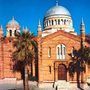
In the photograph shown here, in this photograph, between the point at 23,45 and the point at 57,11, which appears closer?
the point at 23,45

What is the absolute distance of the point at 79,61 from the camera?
57.6 m

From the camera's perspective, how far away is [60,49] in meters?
59.0

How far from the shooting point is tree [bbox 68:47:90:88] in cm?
5656

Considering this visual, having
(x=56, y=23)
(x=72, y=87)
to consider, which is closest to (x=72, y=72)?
(x=72, y=87)

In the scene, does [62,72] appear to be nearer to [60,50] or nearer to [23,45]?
[60,50]

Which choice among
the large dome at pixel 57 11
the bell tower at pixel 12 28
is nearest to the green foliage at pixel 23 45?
the bell tower at pixel 12 28

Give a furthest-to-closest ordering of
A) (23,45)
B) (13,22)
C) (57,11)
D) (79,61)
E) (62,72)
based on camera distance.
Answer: (57,11) < (13,22) < (62,72) < (79,61) < (23,45)

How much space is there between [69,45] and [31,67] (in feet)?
25.7

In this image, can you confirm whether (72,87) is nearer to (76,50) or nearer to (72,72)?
(72,72)

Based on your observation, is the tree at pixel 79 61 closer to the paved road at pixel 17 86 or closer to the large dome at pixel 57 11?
the paved road at pixel 17 86

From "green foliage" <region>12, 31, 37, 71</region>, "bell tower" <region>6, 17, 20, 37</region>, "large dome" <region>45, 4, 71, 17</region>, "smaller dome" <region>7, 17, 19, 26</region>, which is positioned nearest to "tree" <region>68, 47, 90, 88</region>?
"green foliage" <region>12, 31, 37, 71</region>

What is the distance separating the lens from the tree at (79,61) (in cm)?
5656

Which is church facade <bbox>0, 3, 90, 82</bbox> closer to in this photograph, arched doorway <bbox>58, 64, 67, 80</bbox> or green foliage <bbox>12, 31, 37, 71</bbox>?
arched doorway <bbox>58, 64, 67, 80</bbox>

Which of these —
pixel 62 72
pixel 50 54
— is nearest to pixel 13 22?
pixel 50 54
